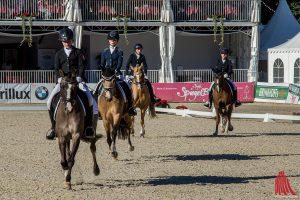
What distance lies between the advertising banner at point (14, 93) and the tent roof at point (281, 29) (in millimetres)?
15779

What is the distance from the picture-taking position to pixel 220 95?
80.0ft

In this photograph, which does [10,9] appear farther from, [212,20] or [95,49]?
[212,20]

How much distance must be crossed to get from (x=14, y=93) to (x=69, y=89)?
98.1ft

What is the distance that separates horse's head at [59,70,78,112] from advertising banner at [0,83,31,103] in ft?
95.6

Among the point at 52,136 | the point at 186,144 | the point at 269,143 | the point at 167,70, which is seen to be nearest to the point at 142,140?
the point at 186,144

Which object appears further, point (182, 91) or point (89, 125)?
point (182, 91)

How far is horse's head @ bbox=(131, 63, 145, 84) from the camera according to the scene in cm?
2273

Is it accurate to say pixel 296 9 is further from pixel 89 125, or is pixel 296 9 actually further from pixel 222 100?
pixel 89 125

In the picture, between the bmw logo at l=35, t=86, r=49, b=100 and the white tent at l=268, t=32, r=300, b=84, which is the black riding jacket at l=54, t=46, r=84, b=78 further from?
the white tent at l=268, t=32, r=300, b=84

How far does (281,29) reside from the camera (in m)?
50.9

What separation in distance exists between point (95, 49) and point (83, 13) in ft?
15.3

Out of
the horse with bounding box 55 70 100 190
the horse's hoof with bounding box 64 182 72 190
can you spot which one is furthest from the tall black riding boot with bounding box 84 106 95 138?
the horse's hoof with bounding box 64 182 72 190

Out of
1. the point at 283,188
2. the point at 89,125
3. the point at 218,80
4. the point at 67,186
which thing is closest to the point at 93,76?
the point at 218,80

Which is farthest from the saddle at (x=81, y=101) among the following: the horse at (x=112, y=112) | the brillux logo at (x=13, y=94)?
the brillux logo at (x=13, y=94)
